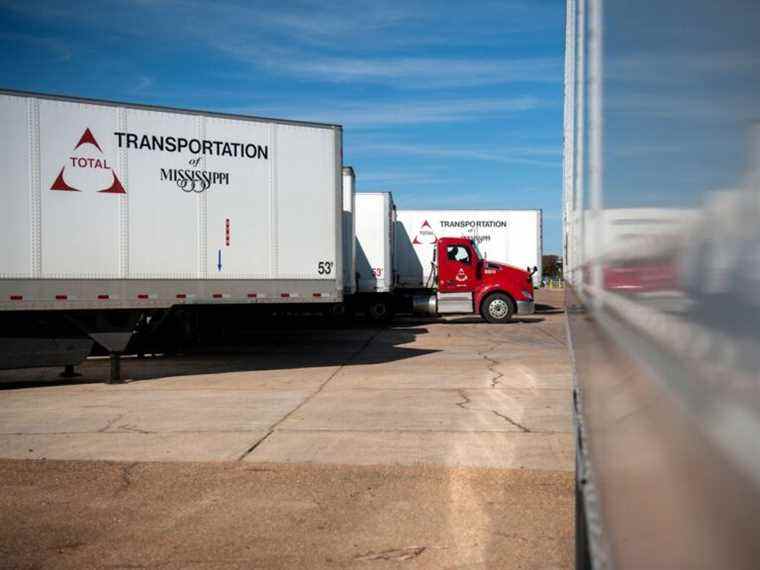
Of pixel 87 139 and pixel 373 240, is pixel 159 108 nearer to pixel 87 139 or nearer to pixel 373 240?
pixel 87 139

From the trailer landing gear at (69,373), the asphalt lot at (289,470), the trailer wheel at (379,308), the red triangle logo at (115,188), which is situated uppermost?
the red triangle logo at (115,188)

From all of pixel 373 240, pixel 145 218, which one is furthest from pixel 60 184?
pixel 373 240

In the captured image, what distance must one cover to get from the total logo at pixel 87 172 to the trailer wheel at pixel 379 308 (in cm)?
1244

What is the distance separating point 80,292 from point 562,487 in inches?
298

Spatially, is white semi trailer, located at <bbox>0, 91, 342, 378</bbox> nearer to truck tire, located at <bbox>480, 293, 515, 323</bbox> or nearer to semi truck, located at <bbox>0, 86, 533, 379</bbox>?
semi truck, located at <bbox>0, 86, 533, 379</bbox>

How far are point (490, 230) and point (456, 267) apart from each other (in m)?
4.61

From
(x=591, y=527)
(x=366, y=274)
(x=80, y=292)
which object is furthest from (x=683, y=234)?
(x=366, y=274)

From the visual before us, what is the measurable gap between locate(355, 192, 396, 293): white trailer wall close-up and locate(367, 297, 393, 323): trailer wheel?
880 mm

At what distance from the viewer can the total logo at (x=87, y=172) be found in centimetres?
1060

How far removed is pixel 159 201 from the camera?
36.8 ft

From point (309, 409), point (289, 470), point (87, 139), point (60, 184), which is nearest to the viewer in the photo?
point (289, 470)

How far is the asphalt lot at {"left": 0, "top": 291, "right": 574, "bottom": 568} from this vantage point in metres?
4.32

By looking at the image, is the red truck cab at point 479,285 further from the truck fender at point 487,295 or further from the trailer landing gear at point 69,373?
the trailer landing gear at point 69,373

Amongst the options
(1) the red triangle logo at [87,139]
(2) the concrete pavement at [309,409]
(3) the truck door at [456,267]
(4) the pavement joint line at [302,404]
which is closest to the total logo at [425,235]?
(3) the truck door at [456,267]
